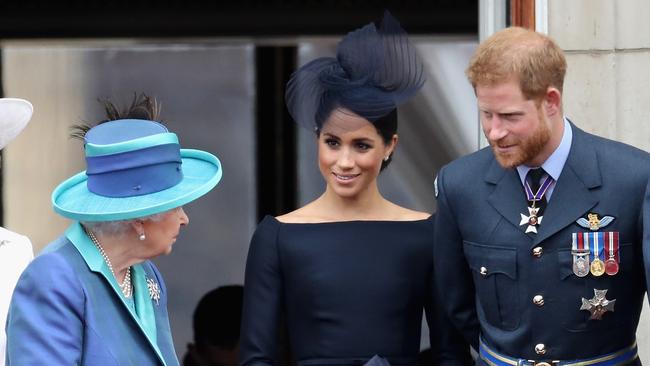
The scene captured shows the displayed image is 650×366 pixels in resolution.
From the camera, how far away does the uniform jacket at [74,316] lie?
3.19 meters

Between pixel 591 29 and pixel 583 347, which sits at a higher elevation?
pixel 591 29

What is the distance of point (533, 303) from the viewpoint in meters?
3.60

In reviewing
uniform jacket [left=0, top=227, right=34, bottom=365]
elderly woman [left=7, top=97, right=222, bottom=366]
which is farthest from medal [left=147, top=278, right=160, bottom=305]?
uniform jacket [left=0, top=227, right=34, bottom=365]

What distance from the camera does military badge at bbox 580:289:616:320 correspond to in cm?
357

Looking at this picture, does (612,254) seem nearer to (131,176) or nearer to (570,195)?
(570,195)

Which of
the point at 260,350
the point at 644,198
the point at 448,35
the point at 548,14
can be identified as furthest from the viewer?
the point at 448,35

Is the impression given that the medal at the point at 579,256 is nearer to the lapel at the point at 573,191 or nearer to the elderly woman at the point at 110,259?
the lapel at the point at 573,191

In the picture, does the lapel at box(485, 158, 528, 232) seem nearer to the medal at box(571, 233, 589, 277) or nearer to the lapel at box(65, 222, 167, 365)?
the medal at box(571, 233, 589, 277)

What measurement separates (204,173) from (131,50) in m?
3.70

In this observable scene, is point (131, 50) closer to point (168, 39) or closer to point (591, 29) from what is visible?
point (168, 39)

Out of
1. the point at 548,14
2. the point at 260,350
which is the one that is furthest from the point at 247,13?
the point at 260,350

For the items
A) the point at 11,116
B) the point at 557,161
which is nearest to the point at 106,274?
the point at 11,116

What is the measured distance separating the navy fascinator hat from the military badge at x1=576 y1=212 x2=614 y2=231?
798 millimetres

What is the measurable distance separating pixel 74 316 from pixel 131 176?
0.37 meters
